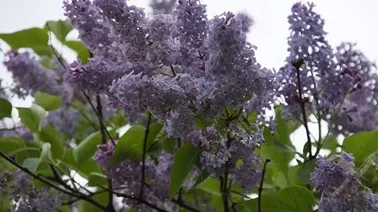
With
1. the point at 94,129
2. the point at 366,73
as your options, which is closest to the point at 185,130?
the point at 366,73

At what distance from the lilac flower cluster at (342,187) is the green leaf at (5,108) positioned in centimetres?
52

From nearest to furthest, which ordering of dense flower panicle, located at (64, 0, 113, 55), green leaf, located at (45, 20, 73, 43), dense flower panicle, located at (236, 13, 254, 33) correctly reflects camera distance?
dense flower panicle, located at (64, 0, 113, 55) → dense flower panicle, located at (236, 13, 254, 33) → green leaf, located at (45, 20, 73, 43)

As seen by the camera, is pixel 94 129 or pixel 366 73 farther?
pixel 94 129

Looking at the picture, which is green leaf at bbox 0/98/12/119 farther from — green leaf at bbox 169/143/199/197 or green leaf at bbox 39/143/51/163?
green leaf at bbox 169/143/199/197

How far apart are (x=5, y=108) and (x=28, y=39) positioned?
12 cm

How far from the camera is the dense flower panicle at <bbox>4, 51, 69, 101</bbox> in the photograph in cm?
123

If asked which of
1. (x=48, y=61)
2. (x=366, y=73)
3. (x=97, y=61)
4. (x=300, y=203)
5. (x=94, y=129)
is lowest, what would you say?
(x=300, y=203)

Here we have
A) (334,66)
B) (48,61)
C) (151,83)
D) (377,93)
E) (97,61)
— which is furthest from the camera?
(48,61)

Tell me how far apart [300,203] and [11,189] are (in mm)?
417

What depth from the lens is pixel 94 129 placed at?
1.44m

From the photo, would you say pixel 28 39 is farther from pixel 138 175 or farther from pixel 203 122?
pixel 203 122

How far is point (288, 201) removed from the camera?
726 mm

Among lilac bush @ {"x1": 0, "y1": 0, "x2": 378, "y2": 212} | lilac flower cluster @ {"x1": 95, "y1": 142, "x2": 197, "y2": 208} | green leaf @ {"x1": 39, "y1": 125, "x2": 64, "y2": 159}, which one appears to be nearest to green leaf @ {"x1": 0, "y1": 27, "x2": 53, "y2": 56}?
lilac bush @ {"x1": 0, "y1": 0, "x2": 378, "y2": 212}

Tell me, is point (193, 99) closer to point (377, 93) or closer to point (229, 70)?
point (229, 70)
